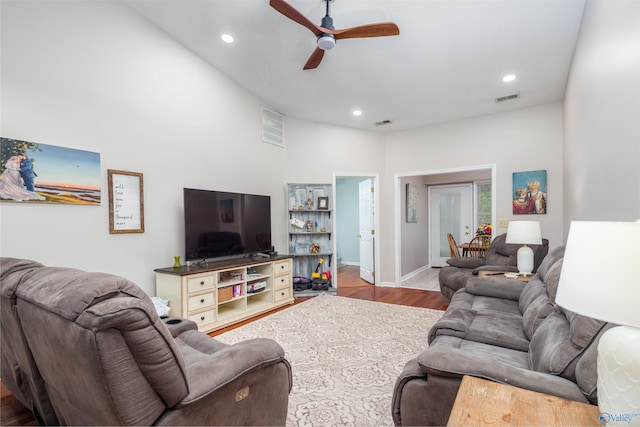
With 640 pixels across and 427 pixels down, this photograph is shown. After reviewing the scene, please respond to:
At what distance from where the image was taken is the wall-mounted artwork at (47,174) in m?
2.23

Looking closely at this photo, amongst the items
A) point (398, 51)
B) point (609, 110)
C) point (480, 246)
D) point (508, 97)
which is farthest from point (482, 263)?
point (398, 51)

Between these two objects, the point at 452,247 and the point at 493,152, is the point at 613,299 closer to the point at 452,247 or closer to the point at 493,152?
the point at 493,152

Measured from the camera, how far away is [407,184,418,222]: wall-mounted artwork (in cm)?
639

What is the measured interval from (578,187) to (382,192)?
305 cm

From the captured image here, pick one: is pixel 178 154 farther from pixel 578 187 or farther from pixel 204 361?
pixel 578 187

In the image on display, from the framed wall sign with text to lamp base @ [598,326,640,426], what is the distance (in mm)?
3352

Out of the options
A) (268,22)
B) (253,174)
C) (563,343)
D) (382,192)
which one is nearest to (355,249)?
(382,192)

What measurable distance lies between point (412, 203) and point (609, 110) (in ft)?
15.8

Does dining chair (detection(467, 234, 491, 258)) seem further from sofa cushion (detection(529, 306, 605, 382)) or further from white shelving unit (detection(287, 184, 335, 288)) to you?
sofa cushion (detection(529, 306, 605, 382))

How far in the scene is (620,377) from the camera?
713 millimetres

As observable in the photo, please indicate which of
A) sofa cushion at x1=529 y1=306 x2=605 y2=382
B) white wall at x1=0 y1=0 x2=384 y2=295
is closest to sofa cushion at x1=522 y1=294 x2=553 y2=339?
sofa cushion at x1=529 y1=306 x2=605 y2=382

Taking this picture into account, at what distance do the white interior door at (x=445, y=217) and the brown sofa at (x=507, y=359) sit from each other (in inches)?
221

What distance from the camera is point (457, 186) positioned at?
7.37 meters

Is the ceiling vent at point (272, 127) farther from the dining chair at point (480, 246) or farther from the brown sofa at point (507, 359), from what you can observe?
the dining chair at point (480, 246)
